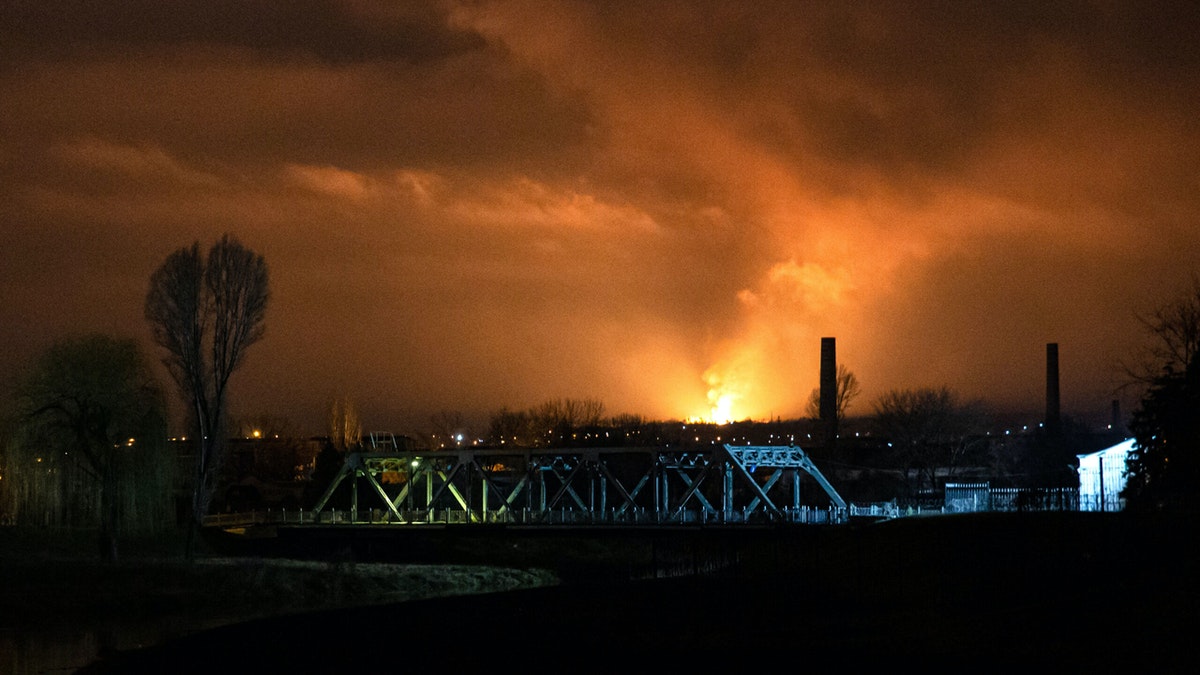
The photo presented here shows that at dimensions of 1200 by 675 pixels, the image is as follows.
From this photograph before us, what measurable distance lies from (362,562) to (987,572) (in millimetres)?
46749

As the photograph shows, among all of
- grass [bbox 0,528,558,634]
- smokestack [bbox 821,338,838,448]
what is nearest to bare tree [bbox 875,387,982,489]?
smokestack [bbox 821,338,838,448]

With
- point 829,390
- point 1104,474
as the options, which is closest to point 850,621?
point 1104,474

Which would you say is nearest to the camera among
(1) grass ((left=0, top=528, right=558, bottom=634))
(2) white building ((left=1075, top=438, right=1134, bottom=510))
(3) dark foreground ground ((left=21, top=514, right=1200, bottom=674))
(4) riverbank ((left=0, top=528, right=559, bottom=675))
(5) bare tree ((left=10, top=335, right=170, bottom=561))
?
(3) dark foreground ground ((left=21, top=514, right=1200, bottom=674))

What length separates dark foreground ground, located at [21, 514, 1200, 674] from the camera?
117 ft

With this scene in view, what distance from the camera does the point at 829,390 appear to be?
14112 centimetres

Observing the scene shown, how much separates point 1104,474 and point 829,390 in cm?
5864

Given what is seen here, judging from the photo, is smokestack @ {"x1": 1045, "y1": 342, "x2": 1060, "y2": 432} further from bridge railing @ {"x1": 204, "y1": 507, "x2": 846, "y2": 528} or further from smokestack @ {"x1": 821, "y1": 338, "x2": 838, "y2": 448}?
bridge railing @ {"x1": 204, "y1": 507, "x2": 846, "y2": 528}

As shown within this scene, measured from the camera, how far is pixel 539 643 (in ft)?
143

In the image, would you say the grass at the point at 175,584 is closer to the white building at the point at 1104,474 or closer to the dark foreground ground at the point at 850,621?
the dark foreground ground at the point at 850,621

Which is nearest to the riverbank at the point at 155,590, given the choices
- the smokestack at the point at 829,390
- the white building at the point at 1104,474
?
the white building at the point at 1104,474

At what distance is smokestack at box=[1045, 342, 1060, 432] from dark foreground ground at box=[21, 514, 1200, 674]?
82.0 m

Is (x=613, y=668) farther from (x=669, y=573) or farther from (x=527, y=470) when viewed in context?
(x=527, y=470)

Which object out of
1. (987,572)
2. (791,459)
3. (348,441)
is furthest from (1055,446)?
(987,572)

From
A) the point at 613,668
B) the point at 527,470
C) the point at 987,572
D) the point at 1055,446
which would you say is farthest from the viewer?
the point at 1055,446
